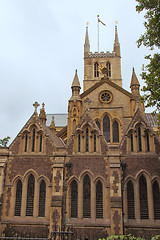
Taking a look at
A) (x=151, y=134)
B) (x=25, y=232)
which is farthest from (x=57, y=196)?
(x=151, y=134)

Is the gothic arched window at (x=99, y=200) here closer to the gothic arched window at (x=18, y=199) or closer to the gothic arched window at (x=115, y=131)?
the gothic arched window at (x=18, y=199)

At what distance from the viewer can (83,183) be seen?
18578 mm

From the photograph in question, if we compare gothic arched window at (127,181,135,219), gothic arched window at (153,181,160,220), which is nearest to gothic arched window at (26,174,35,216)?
gothic arched window at (127,181,135,219)

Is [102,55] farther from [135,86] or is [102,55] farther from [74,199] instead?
[74,199]

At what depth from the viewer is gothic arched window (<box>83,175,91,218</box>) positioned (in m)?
18.0

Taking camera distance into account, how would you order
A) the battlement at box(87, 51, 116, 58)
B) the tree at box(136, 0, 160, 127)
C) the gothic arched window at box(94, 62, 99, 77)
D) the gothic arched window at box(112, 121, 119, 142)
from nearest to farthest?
the tree at box(136, 0, 160, 127)
the gothic arched window at box(112, 121, 119, 142)
the gothic arched window at box(94, 62, 99, 77)
the battlement at box(87, 51, 116, 58)

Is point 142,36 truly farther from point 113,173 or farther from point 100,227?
point 100,227

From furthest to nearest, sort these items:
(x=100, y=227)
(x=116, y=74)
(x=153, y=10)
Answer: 1. (x=116, y=74)
2. (x=100, y=227)
3. (x=153, y=10)

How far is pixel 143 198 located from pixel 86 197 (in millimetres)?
4036

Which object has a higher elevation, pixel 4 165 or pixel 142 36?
pixel 142 36

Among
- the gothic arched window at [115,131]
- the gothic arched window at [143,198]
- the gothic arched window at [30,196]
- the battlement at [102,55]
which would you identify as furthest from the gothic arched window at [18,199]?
the battlement at [102,55]

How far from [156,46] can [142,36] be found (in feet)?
3.50

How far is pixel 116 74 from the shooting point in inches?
1919

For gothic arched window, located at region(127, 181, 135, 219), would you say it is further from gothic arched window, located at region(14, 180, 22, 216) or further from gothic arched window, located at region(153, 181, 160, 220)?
gothic arched window, located at region(14, 180, 22, 216)
